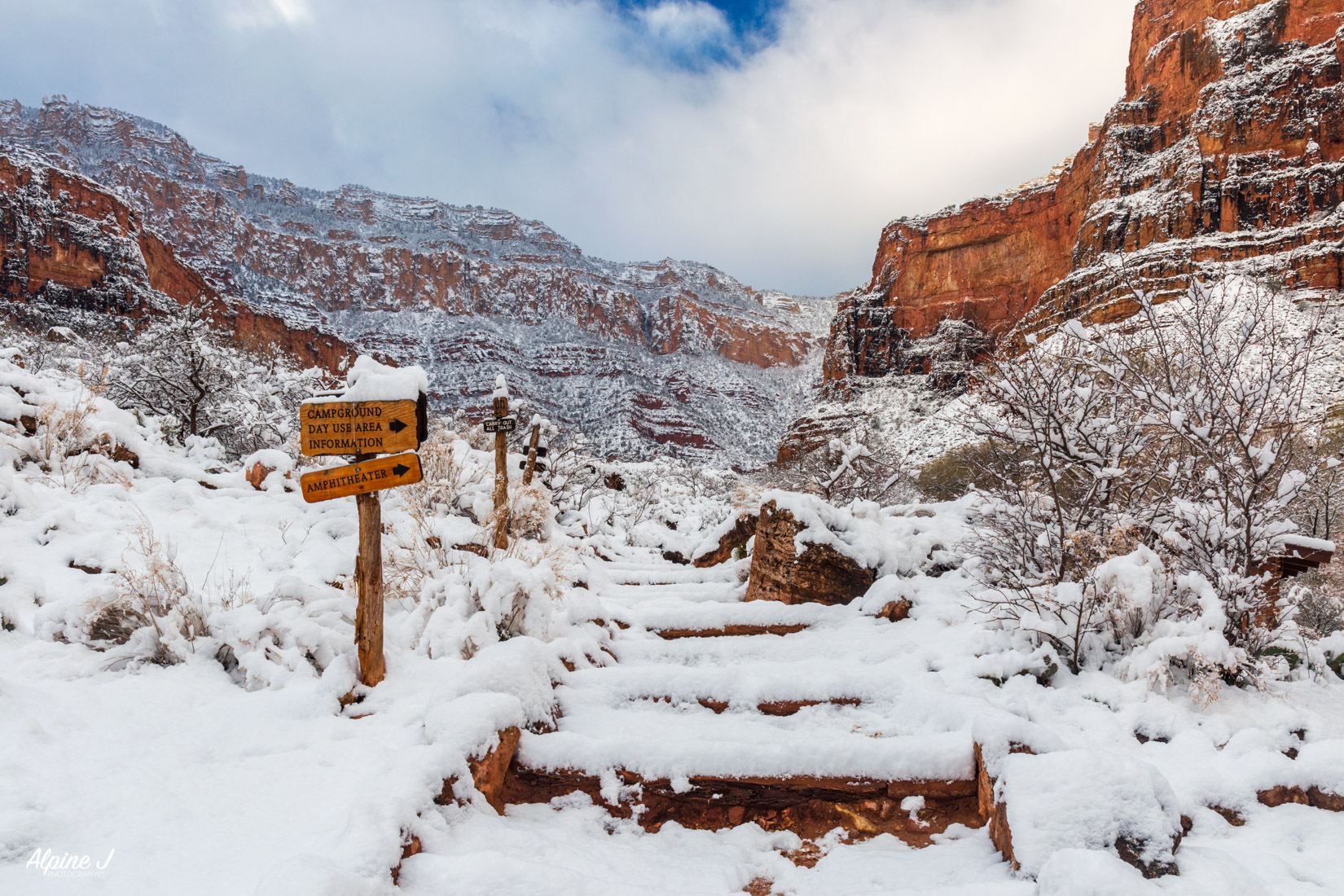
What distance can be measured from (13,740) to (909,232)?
9553 cm

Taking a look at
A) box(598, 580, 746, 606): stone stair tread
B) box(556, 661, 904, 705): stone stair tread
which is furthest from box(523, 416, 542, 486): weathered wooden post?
box(556, 661, 904, 705): stone stair tread

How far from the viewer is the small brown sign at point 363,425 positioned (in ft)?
10.6

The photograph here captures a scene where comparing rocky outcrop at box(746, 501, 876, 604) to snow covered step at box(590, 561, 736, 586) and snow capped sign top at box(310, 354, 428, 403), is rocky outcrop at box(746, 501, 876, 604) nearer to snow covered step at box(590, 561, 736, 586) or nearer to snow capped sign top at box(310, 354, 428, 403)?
snow covered step at box(590, 561, 736, 586)

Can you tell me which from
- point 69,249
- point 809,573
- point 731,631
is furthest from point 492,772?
point 69,249

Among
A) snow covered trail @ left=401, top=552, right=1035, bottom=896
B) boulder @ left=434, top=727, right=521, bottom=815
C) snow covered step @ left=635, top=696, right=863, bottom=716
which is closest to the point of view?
snow covered trail @ left=401, top=552, right=1035, bottom=896

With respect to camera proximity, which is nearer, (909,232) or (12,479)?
(12,479)

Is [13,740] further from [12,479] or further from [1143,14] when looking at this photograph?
[1143,14]

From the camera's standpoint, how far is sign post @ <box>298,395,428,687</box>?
3236mm

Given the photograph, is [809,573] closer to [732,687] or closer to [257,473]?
[732,687]

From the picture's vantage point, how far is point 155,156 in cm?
11944

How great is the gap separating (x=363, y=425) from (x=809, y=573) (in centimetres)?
453

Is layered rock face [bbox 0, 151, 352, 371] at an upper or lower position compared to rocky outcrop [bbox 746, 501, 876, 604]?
upper

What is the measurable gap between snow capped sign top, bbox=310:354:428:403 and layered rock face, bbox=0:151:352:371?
45748mm

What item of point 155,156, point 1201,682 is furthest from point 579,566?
point 155,156
